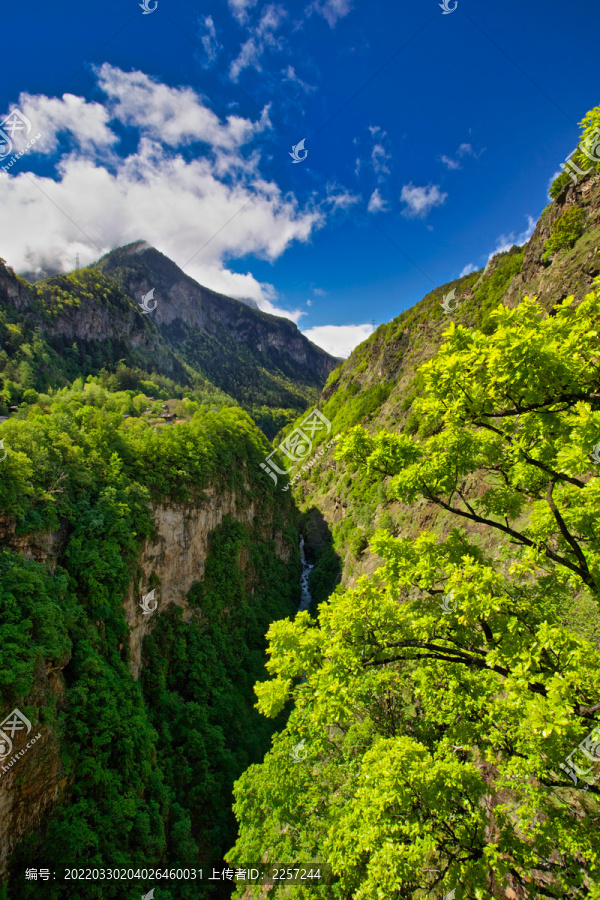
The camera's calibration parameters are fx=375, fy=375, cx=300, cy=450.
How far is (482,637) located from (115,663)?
793 inches

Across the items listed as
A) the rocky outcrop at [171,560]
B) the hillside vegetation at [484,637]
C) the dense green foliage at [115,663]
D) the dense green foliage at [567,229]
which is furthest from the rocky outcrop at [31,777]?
the dense green foliage at [567,229]

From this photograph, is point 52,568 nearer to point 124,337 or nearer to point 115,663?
point 115,663

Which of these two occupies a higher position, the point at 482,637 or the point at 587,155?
the point at 587,155

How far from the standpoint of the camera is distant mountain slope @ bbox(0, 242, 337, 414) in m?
74.6

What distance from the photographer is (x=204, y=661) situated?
30000 mm

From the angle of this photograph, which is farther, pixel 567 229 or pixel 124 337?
pixel 124 337

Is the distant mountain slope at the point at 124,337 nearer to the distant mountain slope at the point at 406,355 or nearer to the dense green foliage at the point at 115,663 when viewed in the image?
the dense green foliage at the point at 115,663

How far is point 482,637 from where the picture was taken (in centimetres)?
734

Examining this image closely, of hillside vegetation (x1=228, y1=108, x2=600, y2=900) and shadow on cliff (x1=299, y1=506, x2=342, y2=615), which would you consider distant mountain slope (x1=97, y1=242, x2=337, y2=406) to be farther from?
hillside vegetation (x1=228, y1=108, x2=600, y2=900)

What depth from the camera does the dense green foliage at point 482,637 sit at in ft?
18.0

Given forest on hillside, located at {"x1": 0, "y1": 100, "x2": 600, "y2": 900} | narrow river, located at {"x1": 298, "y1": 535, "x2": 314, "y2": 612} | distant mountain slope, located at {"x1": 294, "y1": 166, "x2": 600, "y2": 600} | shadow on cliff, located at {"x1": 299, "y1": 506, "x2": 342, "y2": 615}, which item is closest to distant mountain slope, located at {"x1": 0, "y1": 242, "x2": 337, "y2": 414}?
distant mountain slope, located at {"x1": 294, "y1": 166, "x2": 600, "y2": 600}

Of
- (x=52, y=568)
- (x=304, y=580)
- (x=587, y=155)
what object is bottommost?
(x=304, y=580)

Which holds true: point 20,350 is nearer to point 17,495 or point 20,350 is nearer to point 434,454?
point 17,495

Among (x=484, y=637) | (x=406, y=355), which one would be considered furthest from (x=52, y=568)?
(x=406, y=355)
